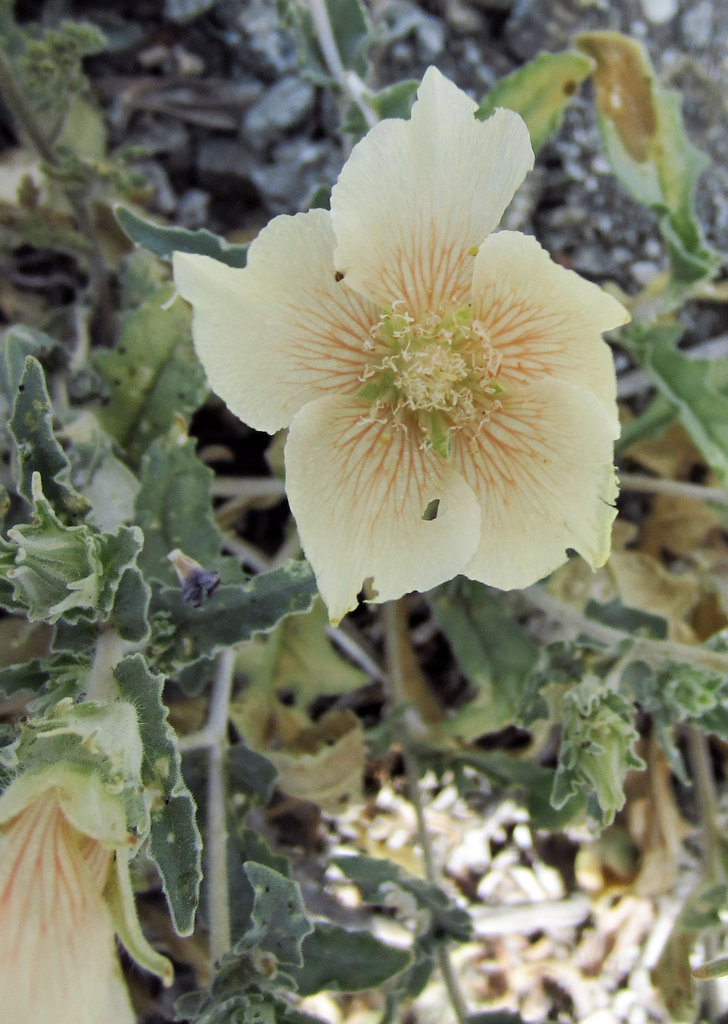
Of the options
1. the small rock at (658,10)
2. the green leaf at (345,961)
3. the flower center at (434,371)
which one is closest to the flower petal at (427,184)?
the flower center at (434,371)

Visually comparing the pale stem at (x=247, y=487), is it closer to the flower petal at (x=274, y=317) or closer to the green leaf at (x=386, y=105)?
the flower petal at (x=274, y=317)

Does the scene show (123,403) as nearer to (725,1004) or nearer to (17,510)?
(17,510)

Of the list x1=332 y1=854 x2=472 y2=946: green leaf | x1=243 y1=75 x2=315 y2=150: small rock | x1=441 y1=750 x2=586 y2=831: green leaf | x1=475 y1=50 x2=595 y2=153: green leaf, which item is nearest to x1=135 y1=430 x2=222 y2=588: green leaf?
x1=332 y1=854 x2=472 y2=946: green leaf

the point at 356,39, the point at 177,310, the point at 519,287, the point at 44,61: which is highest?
the point at 44,61

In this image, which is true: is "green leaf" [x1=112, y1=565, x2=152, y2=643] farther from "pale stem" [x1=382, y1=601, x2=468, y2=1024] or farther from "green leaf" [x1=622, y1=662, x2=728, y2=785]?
"green leaf" [x1=622, y1=662, x2=728, y2=785]

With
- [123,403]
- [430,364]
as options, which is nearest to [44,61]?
[123,403]

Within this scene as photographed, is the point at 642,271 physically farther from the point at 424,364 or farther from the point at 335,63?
the point at 424,364
